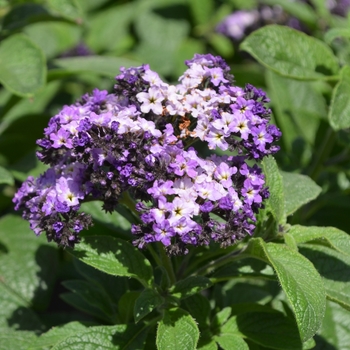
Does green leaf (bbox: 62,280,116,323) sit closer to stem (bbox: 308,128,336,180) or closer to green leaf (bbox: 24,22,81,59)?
stem (bbox: 308,128,336,180)

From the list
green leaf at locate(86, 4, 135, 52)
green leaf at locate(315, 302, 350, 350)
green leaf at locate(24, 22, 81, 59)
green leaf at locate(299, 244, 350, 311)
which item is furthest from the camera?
green leaf at locate(86, 4, 135, 52)

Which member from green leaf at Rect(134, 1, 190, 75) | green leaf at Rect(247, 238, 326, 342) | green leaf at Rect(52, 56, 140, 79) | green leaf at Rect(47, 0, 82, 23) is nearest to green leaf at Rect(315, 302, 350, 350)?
green leaf at Rect(247, 238, 326, 342)

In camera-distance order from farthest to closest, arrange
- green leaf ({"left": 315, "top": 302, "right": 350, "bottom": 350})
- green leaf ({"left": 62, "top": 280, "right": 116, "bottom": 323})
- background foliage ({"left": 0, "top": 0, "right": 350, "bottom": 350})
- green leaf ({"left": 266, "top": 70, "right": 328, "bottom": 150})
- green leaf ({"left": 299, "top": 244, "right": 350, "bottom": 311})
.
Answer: green leaf ({"left": 266, "top": 70, "right": 328, "bottom": 150}), green leaf ({"left": 315, "top": 302, "right": 350, "bottom": 350}), green leaf ({"left": 62, "top": 280, "right": 116, "bottom": 323}), green leaf ({"left": 299, "top": 244, "right": 350, "bottom": 311}), background foliage ({"left": 0, "top": 0, "right": 350, "bottom": 350})

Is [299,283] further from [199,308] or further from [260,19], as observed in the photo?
[260,19]

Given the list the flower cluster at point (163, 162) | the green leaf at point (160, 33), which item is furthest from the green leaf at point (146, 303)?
the green leaf at point (160, 33)

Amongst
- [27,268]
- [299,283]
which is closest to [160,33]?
[27,268]

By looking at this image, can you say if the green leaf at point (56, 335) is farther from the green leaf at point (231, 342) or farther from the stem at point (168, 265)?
the green leaf at point (231, 342)
